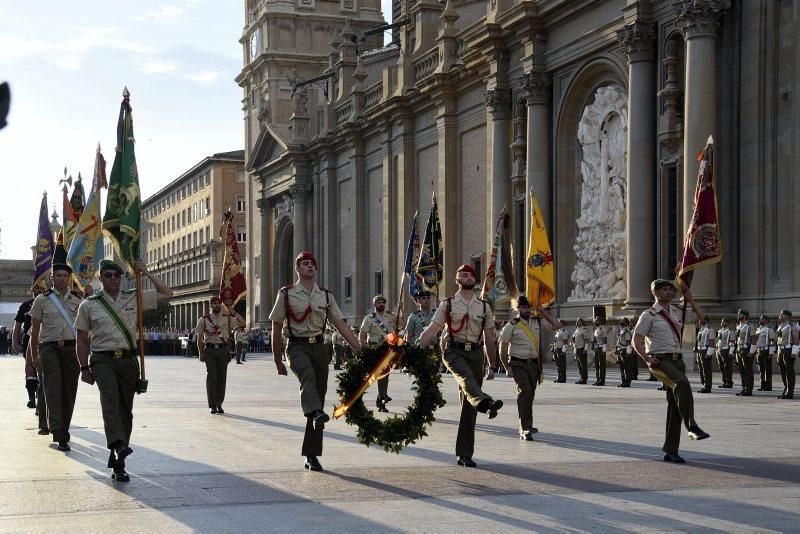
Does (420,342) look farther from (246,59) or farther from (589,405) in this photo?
(246,59)

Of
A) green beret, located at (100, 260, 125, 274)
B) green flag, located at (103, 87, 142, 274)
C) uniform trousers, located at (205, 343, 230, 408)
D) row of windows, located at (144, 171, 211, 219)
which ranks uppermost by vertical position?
row of windows, located at (144, 171, 211, 219)

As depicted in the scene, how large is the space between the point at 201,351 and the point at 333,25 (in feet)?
218

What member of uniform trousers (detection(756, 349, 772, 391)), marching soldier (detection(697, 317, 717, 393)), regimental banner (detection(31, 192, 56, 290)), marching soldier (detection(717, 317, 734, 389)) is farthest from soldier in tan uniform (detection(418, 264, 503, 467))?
marching soldier (detection(717, 317, 734, 389))

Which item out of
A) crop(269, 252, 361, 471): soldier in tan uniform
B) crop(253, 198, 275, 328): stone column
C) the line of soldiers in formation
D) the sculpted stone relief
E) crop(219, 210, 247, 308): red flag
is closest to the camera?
the line of soldiers in formation

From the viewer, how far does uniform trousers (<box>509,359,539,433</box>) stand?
14.9 m

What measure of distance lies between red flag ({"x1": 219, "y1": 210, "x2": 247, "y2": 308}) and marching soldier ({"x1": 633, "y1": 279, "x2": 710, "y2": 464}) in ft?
48.2

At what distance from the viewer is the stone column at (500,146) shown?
4378cm

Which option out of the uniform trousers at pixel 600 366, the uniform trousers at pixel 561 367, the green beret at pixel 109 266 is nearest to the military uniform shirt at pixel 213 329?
the green beret at pixel 109 266

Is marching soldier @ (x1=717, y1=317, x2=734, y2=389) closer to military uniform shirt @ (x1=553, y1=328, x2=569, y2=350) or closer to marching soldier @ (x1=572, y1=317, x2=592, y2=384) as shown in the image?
marching soldier @ (x1=572, y1=317, x2=592, y2=384)

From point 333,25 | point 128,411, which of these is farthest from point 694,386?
point 333,25

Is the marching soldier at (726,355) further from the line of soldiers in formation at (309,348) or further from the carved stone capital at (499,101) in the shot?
the carved stone capital at (499,101)

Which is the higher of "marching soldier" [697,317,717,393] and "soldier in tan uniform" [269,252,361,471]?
"soldier in tan uniform" [269,252,361,471]

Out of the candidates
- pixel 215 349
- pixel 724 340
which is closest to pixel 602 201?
pixel 724 340

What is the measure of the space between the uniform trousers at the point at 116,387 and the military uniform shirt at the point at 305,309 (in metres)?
1.43
